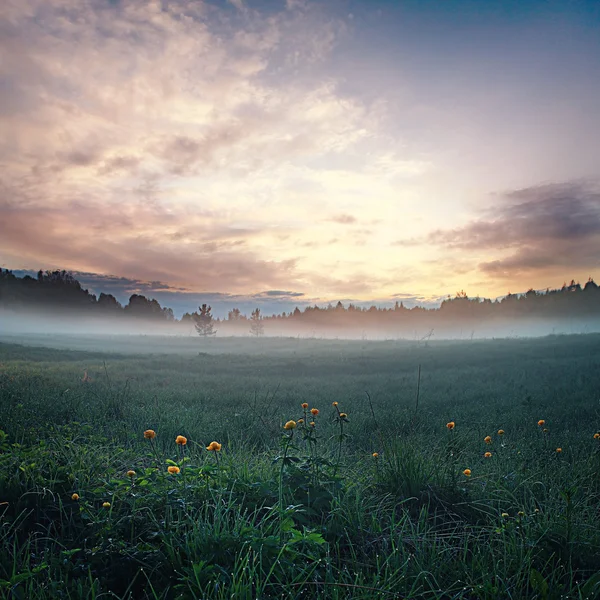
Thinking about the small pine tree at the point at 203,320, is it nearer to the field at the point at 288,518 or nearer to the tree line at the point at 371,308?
the tree line at the point at 371,308

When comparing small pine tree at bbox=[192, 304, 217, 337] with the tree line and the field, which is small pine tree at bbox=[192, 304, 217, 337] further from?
the field

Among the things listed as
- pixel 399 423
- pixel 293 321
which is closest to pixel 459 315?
pixel 293 321

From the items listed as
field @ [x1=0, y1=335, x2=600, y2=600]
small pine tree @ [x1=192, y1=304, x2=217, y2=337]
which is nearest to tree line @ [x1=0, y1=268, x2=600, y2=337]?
small pine tree @ [x1=192, y1=304, x2=217, y2=337]

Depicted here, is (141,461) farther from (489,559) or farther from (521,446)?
(521,446)

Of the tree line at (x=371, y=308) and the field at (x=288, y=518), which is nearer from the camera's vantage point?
the field at (x=288, y=518)

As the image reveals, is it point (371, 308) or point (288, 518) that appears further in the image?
point (371, 308)

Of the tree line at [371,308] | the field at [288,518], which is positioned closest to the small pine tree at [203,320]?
the tree line at [371,308]

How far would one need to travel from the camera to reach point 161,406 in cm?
895

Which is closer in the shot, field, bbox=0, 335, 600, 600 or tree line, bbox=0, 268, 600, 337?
field, bbox=0, 335, 600, 600

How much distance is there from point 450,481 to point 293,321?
190498 mm

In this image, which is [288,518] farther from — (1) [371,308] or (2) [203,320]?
(1) [371,308]

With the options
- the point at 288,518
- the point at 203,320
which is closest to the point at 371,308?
the point at 203,320

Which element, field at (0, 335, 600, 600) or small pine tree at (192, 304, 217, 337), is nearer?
field at (0, 335, 600, 600)

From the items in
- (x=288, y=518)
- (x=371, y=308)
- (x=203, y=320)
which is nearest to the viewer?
(x=288, y=518)
